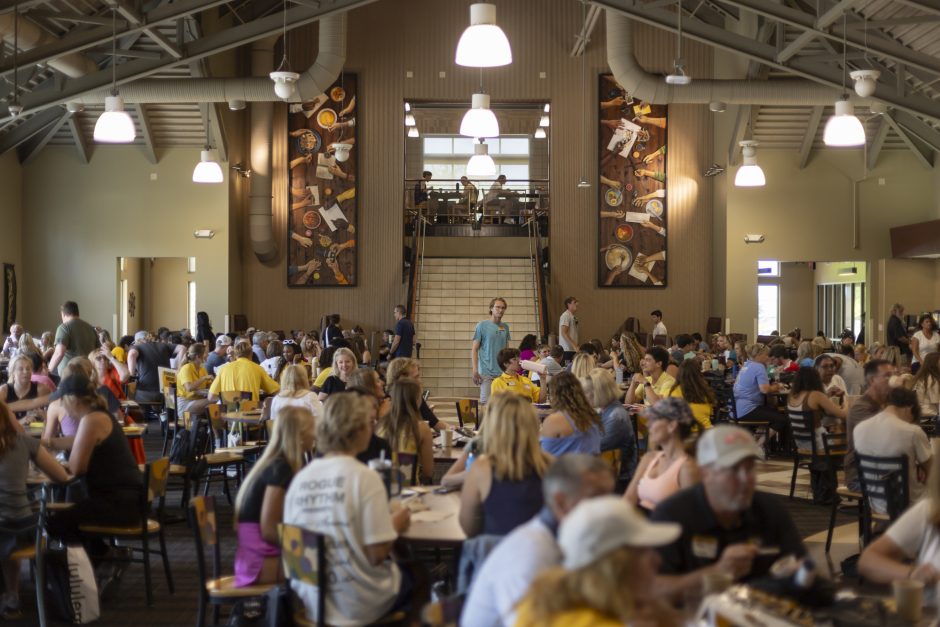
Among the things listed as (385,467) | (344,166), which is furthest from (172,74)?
(385,467)

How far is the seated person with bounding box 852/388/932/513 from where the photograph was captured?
6043mm

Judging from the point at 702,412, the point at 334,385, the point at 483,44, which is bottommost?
the point at 702,412

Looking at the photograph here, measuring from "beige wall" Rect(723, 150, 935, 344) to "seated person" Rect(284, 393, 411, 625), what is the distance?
695 inches

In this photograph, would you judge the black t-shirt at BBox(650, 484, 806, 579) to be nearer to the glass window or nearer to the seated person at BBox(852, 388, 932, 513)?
the seated person at BBox(852, 388, 932, 513)

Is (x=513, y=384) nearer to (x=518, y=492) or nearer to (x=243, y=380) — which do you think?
(x=243, y=380)

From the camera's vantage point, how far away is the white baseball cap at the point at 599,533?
2.36m

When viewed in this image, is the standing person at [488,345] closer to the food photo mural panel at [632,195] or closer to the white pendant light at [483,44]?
the white pendant light at [483,44]

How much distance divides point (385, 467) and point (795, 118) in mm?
17048

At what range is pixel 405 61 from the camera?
21.6 m

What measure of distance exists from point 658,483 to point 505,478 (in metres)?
0.84

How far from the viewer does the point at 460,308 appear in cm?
2059

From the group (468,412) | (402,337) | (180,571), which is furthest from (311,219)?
(180,571)

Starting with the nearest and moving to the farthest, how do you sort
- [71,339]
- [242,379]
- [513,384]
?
[513,384], [242,379], [71,339]

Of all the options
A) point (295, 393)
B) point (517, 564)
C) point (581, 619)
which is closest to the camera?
point (581, 619)
